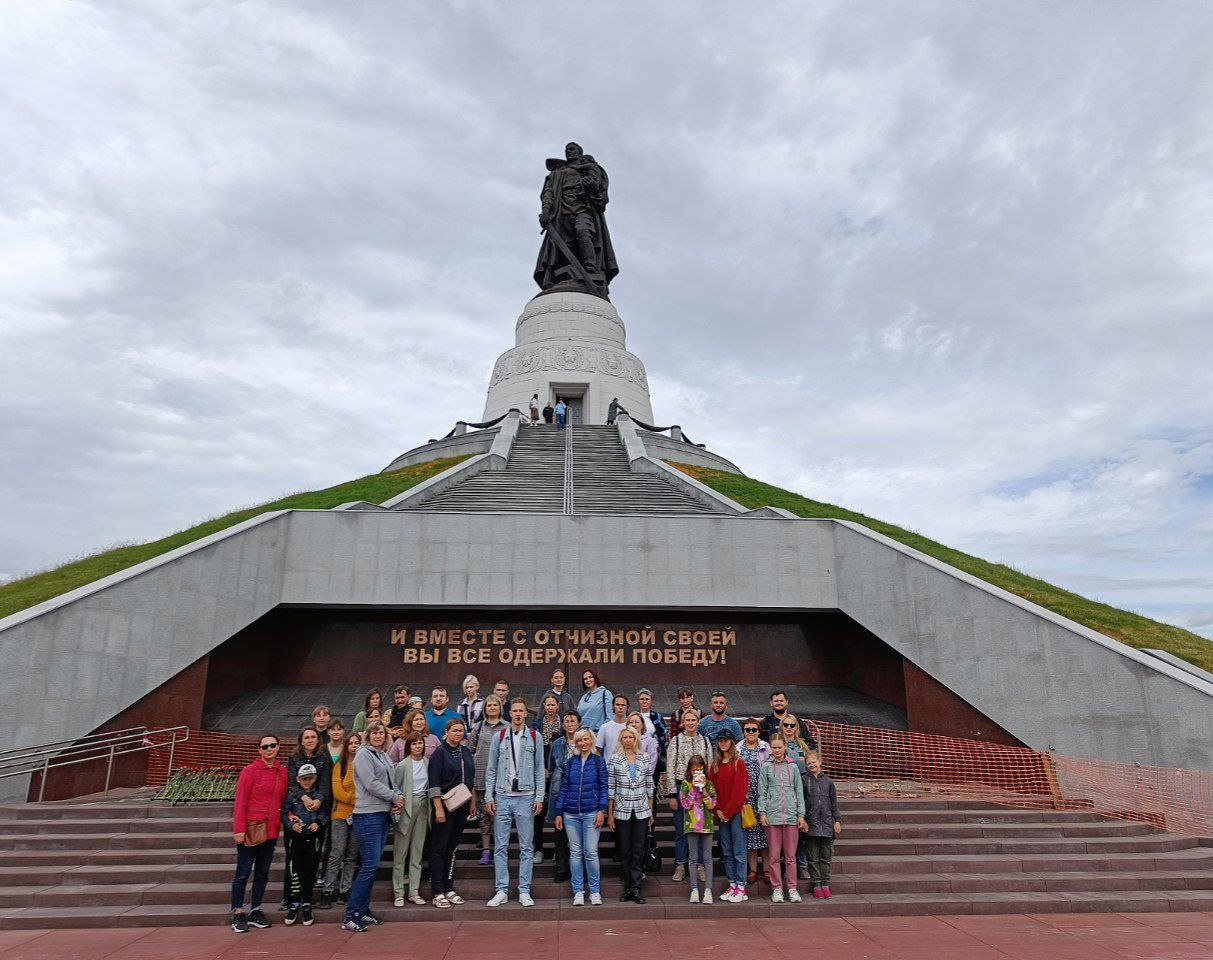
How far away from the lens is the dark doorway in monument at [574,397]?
30.6 m

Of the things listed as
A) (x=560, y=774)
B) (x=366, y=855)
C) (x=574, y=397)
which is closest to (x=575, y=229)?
(x=574, y=397)

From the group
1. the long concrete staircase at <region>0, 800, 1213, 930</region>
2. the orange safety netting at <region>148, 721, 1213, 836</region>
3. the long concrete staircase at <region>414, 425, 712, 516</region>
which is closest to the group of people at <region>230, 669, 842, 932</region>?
the long concrete staircase at <region>0, 800, 1213, 930</region>

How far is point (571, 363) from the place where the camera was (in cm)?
3086

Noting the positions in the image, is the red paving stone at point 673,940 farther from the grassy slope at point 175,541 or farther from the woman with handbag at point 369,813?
the grassy slope at point 175,541

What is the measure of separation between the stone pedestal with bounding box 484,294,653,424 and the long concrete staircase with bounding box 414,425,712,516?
26.8 ft

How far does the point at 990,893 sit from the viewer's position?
20.1 ft

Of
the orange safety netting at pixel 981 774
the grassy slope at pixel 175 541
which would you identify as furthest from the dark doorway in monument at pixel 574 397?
the orange safety netting at pixel 981 774

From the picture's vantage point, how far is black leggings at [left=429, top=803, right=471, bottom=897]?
5.70 meters

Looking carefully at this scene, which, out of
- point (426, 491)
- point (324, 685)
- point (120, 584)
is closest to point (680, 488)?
point (426, 491)

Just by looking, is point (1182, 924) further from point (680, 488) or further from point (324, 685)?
point (680, 488)

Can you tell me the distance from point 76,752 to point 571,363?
2434 centimetres

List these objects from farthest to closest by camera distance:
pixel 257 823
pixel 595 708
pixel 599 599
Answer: pixel 599 599 → pixel 595 708 → pixel 257 823

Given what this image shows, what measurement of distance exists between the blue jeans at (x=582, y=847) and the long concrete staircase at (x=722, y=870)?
0.20 m

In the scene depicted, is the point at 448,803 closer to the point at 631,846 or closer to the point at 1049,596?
the point at 631,846
